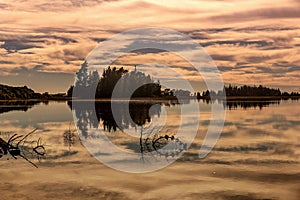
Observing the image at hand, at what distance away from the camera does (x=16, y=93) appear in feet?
473

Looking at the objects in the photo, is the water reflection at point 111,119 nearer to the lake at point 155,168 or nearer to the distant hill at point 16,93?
the lake at point 155,168

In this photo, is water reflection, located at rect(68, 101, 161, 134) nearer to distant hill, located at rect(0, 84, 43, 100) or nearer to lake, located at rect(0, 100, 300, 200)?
lake, located at rect(0, 100, 300, 200)

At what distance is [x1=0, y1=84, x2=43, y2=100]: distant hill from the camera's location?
13343 cm

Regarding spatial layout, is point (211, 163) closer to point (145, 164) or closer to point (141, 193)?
point (145, 164)


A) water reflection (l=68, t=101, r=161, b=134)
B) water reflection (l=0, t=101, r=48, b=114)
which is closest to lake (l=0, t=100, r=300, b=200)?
water reflection (l=68, t=101, r=161, b=134)

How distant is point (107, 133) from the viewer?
3912cm

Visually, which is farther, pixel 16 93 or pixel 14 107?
pixel 16 93

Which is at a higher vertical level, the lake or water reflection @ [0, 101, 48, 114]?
water reflection @ [0, 101, 48, 114]

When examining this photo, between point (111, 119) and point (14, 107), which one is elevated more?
point (14, 107)

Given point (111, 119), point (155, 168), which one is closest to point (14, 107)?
point (111, 119)

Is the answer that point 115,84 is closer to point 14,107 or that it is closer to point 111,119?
point 14,107

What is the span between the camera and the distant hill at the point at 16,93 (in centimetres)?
13343

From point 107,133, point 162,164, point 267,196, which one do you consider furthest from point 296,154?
point 107,133

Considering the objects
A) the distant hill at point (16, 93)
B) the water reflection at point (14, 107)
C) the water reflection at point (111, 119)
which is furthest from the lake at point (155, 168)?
the distant hill at point (16, 93)
